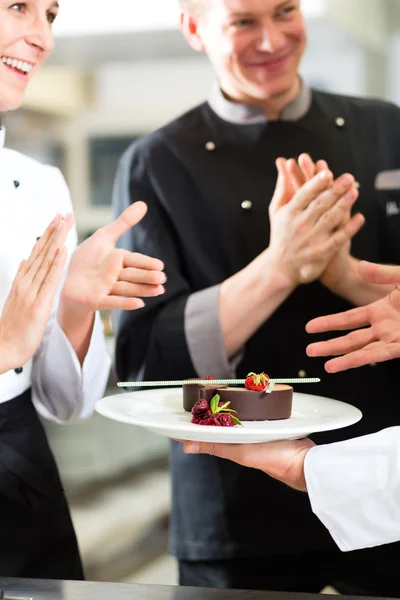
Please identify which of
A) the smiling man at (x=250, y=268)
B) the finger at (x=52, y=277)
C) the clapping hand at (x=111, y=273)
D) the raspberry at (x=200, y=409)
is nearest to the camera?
the raspberry at (x=200, y=409)

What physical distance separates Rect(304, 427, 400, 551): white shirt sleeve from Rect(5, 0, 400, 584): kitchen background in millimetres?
532

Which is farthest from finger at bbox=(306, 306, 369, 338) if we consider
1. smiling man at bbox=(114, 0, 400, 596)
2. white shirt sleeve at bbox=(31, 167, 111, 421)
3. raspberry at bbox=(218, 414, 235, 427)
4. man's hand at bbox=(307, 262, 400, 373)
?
white shirt sleeve at bbox=(31, 167, 111, 421)

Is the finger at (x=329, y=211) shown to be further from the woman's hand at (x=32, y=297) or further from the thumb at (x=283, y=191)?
the woman's hand at (x=32, y=297)

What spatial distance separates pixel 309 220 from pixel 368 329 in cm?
23

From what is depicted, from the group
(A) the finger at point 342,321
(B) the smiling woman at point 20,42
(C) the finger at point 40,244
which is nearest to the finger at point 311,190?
(A) the finger at point 342,321

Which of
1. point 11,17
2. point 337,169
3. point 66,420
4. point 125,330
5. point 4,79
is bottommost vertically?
point 66,420

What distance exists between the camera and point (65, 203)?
172cm

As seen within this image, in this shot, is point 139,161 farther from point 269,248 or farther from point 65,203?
point 269,248

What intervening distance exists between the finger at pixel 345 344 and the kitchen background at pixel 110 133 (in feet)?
1.46

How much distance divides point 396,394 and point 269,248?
40cm

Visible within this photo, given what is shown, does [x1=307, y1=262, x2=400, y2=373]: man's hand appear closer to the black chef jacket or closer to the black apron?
the black chef jacket

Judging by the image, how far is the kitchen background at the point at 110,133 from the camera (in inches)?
68.9

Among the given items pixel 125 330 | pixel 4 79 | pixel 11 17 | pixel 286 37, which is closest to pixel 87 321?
pixel 125 330

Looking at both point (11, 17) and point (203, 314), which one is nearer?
point (11, 17)
